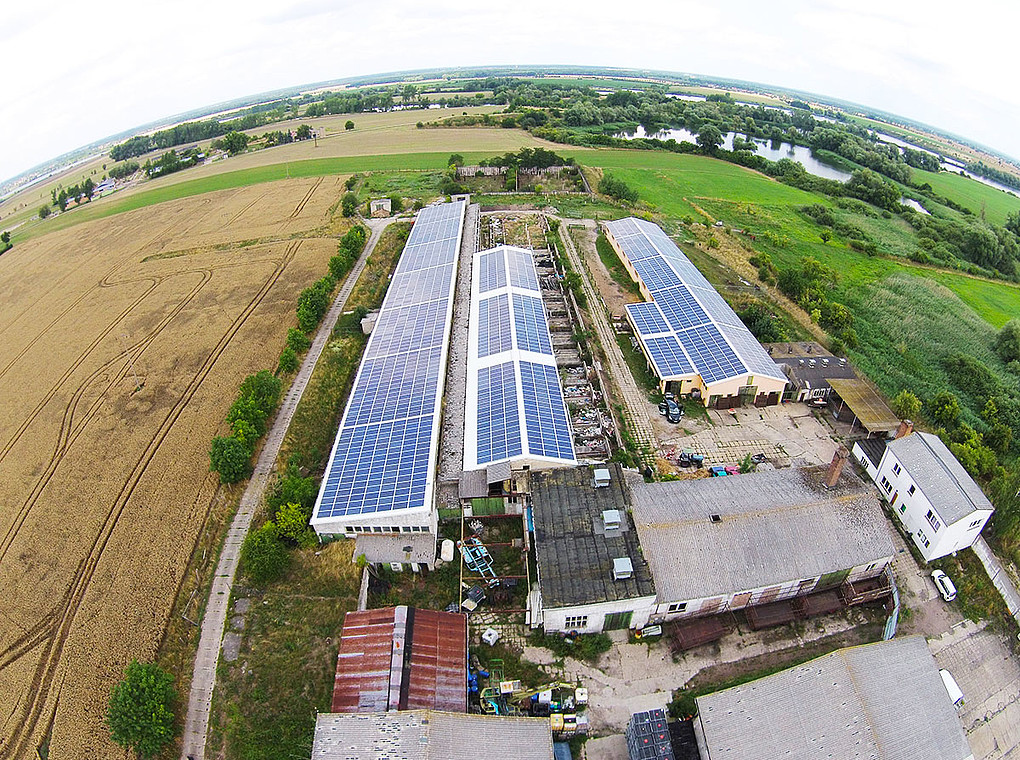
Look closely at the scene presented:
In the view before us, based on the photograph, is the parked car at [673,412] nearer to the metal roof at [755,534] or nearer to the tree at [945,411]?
the metal roof at [755,534]

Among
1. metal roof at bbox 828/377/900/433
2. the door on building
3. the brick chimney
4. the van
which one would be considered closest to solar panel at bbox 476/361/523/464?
the door on building

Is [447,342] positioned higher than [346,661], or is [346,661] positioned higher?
[447,342]

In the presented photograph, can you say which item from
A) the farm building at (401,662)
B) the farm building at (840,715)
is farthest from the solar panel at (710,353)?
the farm building at (401,662)

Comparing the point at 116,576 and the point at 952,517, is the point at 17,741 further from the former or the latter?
the point at 952,517

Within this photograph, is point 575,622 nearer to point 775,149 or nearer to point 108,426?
point 108,426

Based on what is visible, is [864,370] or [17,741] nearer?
[17,741]

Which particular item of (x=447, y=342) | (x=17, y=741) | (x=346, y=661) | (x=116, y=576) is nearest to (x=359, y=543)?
(x=346, y=661)

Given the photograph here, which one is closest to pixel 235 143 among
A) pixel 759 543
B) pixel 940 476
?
pixel 759 543
